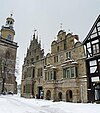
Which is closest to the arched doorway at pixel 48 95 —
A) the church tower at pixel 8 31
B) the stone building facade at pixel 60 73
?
the stone building facade at pixel 60 73

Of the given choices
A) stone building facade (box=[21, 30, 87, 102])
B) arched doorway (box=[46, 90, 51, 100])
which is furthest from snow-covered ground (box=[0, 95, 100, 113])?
arched doorway (box=[46, 90, 51, 100])

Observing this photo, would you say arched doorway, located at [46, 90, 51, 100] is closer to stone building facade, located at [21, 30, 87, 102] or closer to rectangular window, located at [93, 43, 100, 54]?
stone building facade, located at [21, 30, 87, 102]

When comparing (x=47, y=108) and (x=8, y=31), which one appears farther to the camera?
(x=8, y=31)

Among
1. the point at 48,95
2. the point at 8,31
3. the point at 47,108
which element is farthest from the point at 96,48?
the point at 8,31

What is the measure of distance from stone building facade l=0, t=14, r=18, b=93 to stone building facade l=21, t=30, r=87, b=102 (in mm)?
11496

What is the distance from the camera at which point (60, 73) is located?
27.3 metres

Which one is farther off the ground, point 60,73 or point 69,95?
point 60,73

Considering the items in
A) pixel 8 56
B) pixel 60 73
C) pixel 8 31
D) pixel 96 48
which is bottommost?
pixel 60 73

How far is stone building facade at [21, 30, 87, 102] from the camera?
23719mm

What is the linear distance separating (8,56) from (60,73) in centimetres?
2531

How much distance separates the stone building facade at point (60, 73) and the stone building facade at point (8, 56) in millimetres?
11496

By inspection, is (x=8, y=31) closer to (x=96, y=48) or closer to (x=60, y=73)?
(x=60, y=73)

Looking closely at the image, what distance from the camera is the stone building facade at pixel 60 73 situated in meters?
23.7

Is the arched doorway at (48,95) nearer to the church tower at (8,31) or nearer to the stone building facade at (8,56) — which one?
the stone building facade at (8,56)
